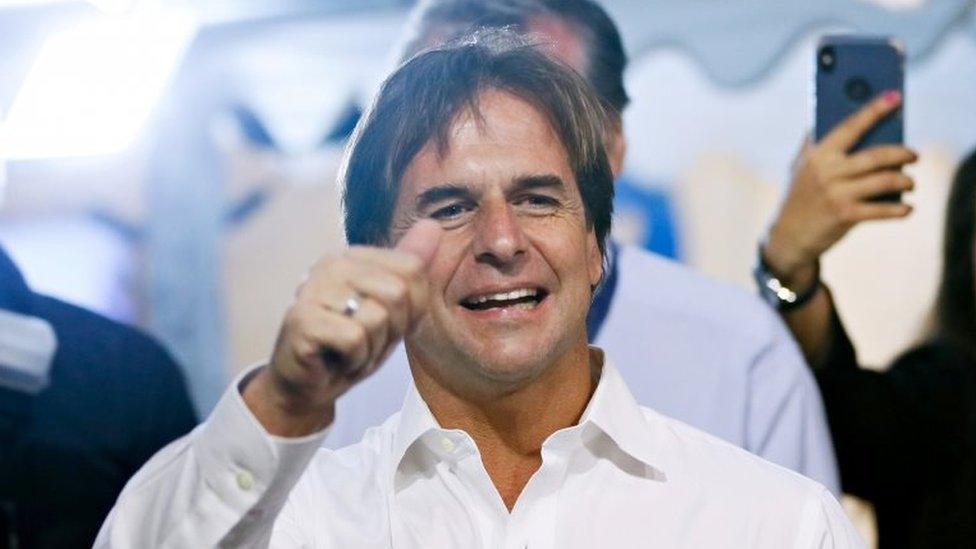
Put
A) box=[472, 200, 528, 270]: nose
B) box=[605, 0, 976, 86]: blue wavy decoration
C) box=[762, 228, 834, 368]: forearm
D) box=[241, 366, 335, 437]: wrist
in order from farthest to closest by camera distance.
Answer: box=[605, 0, 976, 86]: blue wavy decoration
box=[762, 228, 834, 368]: forearm
box=[472, 200, 528, 270]: nose
box=[241, 366, 335, 437]: wrist

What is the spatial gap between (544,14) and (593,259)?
626 millimetres

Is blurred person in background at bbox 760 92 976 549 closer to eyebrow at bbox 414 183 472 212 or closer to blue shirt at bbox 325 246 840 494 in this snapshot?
blue shirt at bbox 325 246 840 494

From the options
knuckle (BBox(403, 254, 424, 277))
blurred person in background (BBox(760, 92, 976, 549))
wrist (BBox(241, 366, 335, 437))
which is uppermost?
knuckle (BBox(403, 254, 424, 277))

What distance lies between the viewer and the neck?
55.4 inches

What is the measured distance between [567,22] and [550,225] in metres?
0.70

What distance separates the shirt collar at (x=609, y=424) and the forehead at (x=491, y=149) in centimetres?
21

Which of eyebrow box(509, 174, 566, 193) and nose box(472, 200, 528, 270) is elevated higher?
eyebrow box(509, 174, 566, 193)

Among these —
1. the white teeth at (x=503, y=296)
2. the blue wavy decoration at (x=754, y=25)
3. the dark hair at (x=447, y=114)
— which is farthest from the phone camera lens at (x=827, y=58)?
the blue wavy decoration at (x=754, y=25)

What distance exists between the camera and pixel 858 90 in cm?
194

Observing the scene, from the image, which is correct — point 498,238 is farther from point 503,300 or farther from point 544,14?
point 544,14

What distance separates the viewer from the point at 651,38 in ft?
10.1

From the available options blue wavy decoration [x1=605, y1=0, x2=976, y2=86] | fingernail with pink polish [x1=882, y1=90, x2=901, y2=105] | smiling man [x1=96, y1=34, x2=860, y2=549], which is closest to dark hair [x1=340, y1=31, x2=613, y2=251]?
smiling man [x1=96, y1=34, x2=860, y2=549]

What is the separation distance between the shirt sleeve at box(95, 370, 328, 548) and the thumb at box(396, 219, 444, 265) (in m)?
0.16

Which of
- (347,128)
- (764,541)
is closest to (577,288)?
(764,541)
